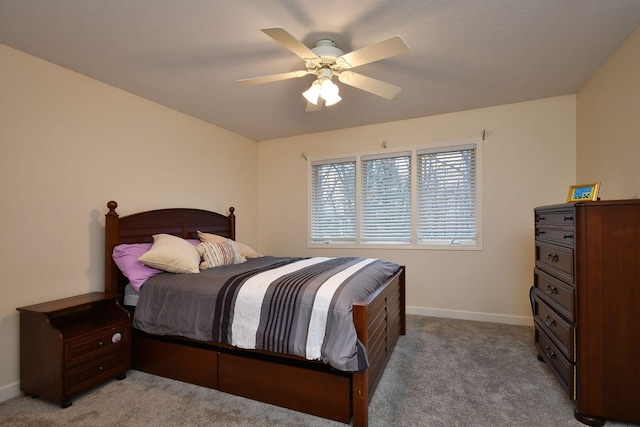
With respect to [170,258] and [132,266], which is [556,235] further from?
[132,266]

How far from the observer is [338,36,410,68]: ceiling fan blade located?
5.81 ft

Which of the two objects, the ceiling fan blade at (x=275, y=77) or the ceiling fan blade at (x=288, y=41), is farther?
the ceiling fan blade at (x=275, y=77)

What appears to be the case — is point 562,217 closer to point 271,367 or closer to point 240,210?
point 271,367

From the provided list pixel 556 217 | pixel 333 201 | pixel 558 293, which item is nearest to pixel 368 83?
pixel 556 217

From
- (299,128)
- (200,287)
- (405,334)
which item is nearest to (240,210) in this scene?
(299,128)

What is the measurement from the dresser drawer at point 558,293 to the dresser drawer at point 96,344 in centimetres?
320

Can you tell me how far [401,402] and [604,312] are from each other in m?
1.35

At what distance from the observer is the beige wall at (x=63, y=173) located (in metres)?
2.26

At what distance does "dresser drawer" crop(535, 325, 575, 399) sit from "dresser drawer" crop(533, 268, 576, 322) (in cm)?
30

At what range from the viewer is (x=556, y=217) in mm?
2209

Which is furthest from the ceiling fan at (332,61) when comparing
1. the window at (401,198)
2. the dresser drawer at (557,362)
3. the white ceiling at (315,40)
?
the dresser drawer at (557,362)

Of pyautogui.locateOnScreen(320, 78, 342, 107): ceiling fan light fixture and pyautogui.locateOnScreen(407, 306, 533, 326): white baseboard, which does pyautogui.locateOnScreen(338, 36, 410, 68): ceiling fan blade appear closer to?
pyautogui.locateOnScreen(320, 78, 342, 107): ceiling fan light fixture

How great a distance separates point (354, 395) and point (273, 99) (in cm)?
282

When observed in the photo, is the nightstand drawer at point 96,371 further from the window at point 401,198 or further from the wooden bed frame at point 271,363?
the window at point 401,198
